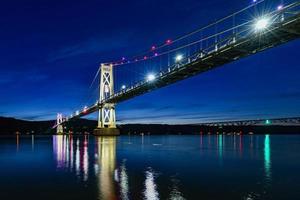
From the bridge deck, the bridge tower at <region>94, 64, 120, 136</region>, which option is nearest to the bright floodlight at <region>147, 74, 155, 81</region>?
the bridge deck

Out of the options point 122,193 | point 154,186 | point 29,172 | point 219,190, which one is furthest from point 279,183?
point 29,172

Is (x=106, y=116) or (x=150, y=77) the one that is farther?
(x=106, y=116)

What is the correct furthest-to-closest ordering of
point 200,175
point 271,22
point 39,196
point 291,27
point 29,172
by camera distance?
point 271,22
point 291,27
point 29,172
point 200,175
point 39,196

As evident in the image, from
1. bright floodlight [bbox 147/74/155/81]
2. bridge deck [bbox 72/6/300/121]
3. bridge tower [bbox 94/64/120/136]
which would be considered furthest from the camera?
bridge tower [bbox 94/64/120/136]

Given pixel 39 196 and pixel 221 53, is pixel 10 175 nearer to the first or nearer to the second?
pixel 39 196

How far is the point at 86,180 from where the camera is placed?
14.1 meters

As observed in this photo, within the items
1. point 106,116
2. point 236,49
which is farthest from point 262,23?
point 106,116

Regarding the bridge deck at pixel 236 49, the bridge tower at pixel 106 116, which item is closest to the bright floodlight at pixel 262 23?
the bridge deck at pixel 236 49

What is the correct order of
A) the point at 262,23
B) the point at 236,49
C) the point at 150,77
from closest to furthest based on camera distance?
the point at 262,23 → the point at 236,49 → the point at 150,77

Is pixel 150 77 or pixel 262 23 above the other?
pixel 262 23

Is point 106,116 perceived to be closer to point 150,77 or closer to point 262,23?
point 150,77

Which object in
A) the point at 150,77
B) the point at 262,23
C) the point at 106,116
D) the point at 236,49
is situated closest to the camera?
the point at 262,23

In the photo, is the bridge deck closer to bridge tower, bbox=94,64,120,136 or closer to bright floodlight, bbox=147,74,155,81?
bright floodlight, bbox=147,74,155,81

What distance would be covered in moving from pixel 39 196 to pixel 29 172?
6.75 meters
